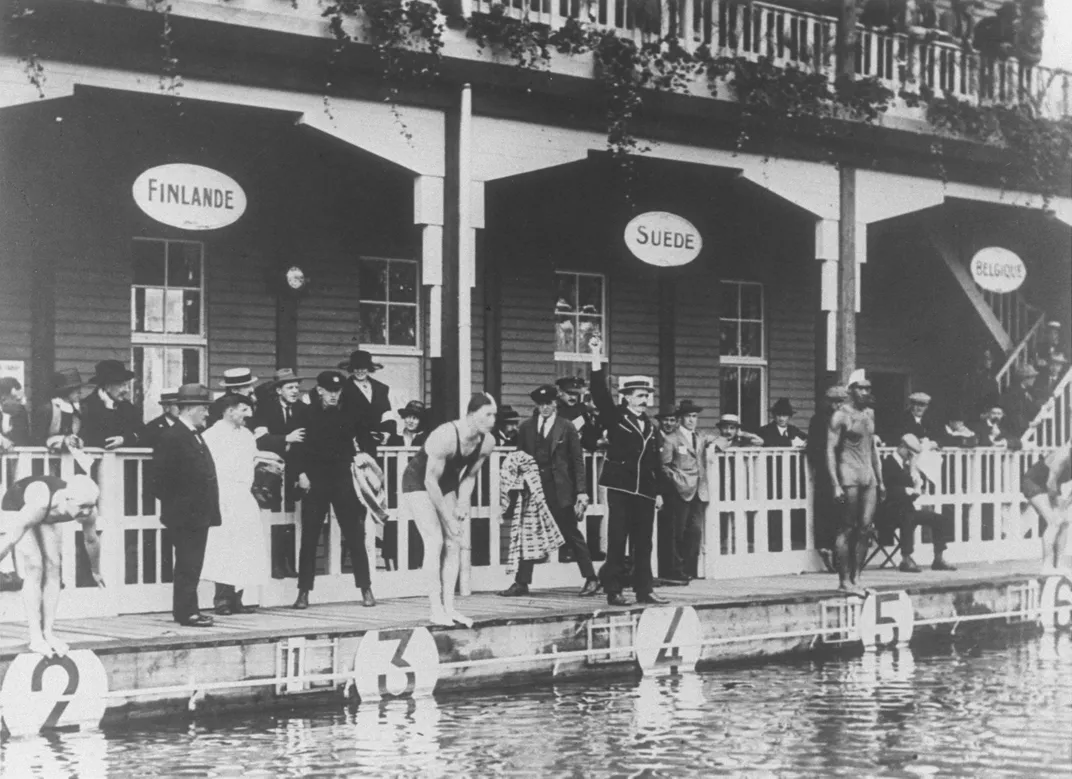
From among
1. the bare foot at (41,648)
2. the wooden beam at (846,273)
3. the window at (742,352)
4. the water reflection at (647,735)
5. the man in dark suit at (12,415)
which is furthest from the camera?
the window at (742,352)

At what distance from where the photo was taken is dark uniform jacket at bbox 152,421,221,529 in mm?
10391

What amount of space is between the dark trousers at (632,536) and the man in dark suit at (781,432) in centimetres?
377

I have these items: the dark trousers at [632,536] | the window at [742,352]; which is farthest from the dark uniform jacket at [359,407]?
the window at [742,352]

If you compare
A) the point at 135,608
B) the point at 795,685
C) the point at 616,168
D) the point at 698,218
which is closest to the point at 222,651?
the point at 135,608

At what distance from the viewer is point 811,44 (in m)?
15.4

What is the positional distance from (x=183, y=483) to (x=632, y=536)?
3.56m

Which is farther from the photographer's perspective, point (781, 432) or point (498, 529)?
point (781, 432)

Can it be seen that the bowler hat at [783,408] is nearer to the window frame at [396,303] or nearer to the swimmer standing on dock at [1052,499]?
the swimmer standing on dock at [1052,499]

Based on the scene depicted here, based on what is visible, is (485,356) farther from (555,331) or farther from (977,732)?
(977,732)

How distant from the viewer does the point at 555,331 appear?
17219 mm

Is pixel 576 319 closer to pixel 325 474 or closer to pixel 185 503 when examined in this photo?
pixel 325 474

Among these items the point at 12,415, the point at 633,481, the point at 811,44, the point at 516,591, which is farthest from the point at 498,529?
the point at 811,44

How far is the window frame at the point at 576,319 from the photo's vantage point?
56.5 feet

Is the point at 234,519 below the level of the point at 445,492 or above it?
below
